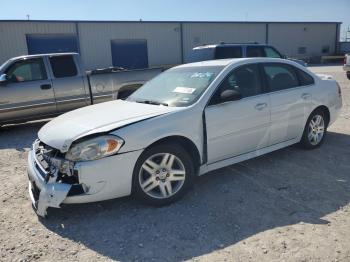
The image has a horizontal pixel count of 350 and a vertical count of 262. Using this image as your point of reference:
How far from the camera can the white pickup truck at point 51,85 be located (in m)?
8.09

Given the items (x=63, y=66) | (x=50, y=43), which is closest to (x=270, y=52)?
(x=63, y=66)

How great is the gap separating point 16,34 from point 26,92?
18.7 metres

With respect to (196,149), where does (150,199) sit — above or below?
below

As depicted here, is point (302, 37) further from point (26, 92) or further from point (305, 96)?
point (305, 96)

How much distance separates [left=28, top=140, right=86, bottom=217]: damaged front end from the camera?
346 cm

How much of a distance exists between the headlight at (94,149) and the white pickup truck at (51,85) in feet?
17.3

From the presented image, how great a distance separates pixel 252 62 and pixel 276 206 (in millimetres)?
2038

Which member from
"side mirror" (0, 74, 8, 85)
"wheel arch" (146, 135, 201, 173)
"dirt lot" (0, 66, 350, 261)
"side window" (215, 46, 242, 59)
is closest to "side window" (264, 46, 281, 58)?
"side window" (215, 46, 242, 59)

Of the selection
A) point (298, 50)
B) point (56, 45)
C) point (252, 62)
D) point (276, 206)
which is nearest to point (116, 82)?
point (252, 62)

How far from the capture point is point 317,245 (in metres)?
3.11

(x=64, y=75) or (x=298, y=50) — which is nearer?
(x=64, y=75)

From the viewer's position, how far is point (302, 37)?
38.9 meters

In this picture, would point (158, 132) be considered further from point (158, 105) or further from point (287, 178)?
point (287, 178)

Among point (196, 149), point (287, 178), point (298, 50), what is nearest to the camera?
point (196, 149)
